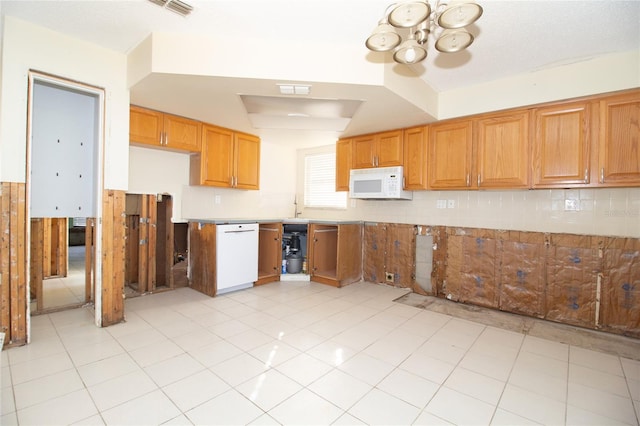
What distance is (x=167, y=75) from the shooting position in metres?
2.44

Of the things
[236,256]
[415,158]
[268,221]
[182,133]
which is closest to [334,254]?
[268,221]

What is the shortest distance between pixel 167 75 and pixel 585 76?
12.0 ft

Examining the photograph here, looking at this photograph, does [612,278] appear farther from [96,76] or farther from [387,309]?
[96,76]

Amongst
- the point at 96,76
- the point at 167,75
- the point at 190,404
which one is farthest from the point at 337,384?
the point at 96,76

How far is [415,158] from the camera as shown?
3770 millimetres

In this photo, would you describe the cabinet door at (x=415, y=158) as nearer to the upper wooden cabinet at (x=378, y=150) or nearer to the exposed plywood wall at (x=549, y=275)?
the upper wooden cabinet at (x=378, y=150)

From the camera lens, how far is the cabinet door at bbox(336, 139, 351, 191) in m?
4.45

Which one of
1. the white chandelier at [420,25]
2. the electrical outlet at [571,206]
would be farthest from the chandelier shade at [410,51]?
the electrical outlet at [571,206]

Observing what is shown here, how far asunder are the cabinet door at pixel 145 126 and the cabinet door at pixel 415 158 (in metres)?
2.98

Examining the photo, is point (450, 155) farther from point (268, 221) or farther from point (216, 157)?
point (216, 157)

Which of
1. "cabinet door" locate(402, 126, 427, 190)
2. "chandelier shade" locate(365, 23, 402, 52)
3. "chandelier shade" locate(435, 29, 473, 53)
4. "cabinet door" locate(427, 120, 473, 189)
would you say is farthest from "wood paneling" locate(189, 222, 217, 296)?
"chandelier shade" locate(435, 29, 473, 53)

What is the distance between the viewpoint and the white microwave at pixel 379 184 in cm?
381

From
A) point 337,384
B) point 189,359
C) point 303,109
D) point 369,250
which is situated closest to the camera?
point 337,384

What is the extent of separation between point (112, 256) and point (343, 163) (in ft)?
10.2
